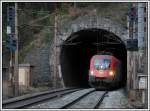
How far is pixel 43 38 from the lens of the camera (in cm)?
4062

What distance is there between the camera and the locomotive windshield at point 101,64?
3556 cm

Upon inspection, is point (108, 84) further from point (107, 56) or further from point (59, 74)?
point (59, 74)

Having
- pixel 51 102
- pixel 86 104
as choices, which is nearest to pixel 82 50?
pixel 51 102

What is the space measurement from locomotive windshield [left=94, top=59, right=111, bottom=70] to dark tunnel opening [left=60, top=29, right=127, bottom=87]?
4100mm

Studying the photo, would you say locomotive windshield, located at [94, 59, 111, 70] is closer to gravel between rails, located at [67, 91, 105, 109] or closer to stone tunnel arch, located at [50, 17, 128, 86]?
stone tunnel arch, located at [50, 17, 128, 86]

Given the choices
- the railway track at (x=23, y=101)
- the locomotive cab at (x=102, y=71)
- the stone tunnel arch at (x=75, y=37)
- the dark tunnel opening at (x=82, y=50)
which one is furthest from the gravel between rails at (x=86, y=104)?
the dark tunnel opening at (x=82, y=50)

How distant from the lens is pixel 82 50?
50.8 meters

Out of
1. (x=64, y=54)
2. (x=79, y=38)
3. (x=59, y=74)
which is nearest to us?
(x=59, y=74)

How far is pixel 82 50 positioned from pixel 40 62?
39.1ft

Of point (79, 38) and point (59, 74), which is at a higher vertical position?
point (79, 38)

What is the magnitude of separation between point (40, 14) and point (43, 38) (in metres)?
5.40

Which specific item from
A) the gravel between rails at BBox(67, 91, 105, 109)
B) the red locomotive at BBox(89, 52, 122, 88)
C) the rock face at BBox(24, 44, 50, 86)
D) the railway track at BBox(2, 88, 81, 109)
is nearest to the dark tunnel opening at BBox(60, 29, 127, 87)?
the rock face at BBox(24, 44, 50, 86)

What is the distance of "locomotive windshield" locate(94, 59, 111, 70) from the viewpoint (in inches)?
1400

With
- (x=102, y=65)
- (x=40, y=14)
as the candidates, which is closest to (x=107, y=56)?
(x=102, y=65)
